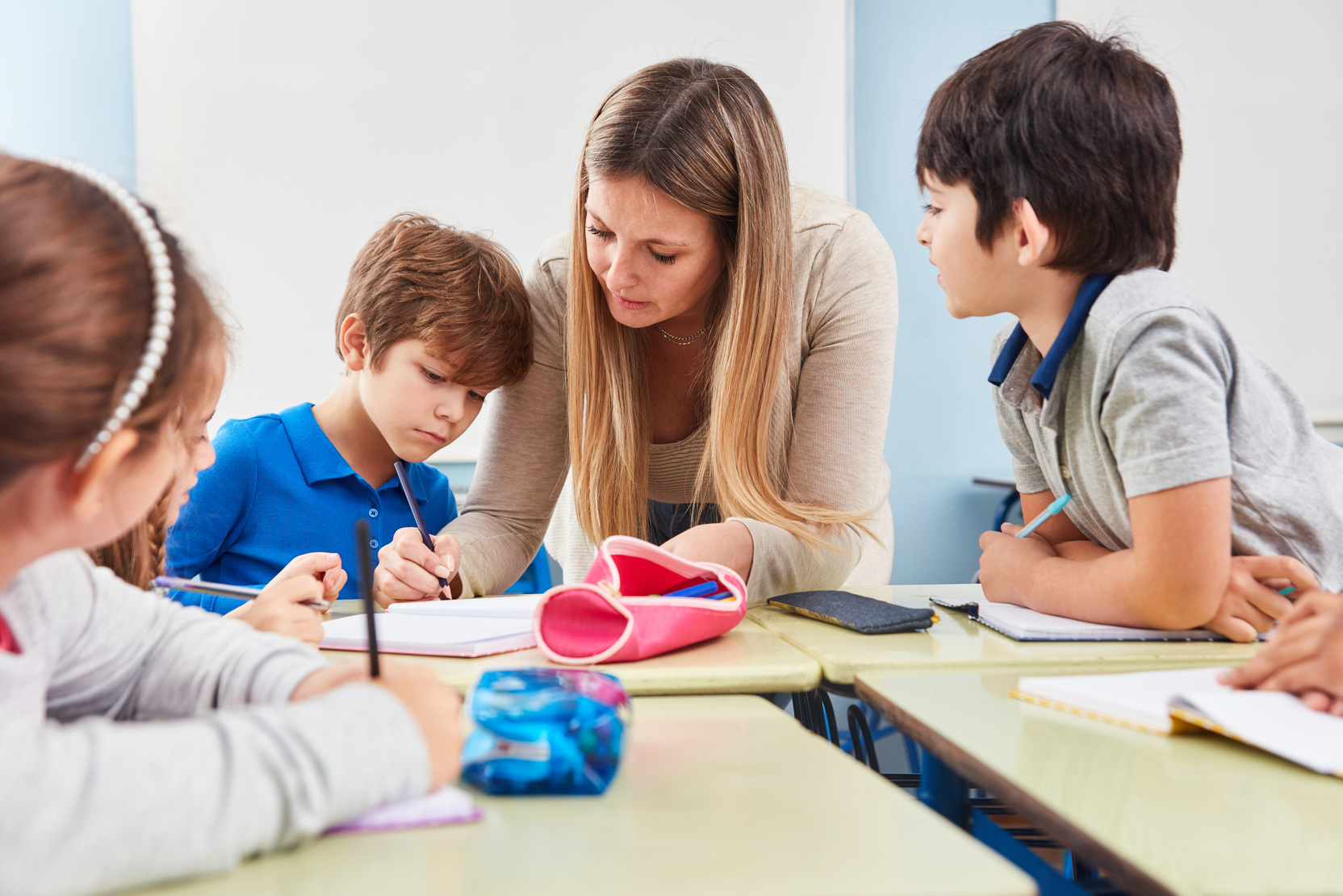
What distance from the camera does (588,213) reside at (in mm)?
1240

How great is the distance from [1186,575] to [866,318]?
569 mm

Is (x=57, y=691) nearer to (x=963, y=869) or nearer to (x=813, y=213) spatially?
(x=963, y=869)

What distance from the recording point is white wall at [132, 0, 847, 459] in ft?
7.54

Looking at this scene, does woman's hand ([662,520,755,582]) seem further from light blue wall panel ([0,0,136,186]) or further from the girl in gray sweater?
light blue wall panel ([0,0,136,186])

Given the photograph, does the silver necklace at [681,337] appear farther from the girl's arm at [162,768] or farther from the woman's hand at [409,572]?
the girl's arm at [162,768]

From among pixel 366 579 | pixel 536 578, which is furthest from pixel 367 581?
pixel 536 578

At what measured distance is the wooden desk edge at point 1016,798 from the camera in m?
0.41

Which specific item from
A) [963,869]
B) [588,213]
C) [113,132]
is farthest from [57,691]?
[113,132]

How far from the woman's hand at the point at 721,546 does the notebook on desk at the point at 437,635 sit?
0.70 feet

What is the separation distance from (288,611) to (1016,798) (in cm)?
63

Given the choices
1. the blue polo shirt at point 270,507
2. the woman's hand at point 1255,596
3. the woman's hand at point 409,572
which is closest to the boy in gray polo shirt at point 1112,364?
the woman's hand at point 1255,596

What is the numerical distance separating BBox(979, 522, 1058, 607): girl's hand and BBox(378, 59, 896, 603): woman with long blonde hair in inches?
7.2

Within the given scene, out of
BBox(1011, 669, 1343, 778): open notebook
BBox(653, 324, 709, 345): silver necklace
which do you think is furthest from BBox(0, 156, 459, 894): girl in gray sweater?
BBox(653, 324, 709, 345): silver necklace

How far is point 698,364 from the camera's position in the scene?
4.79ft
